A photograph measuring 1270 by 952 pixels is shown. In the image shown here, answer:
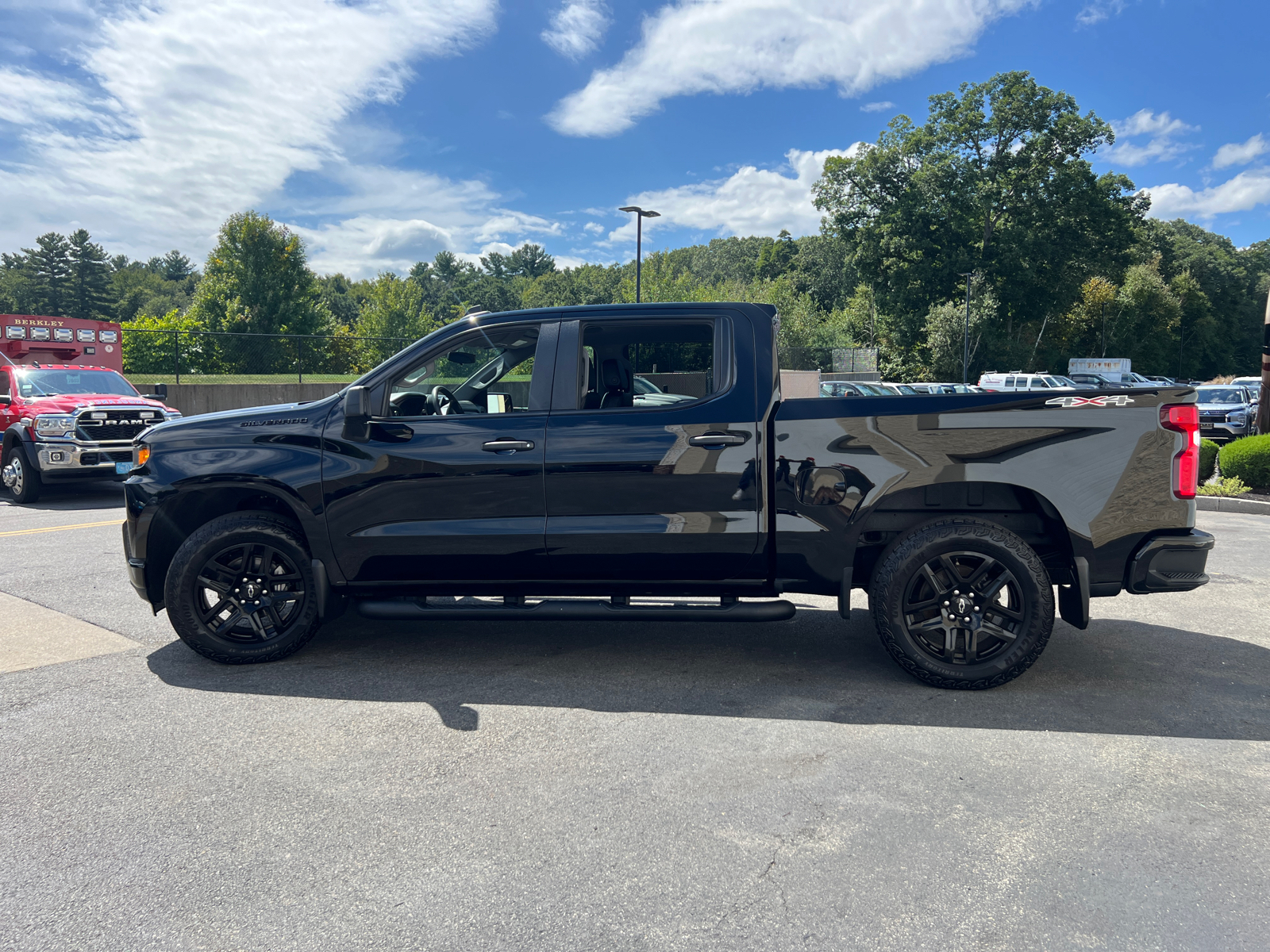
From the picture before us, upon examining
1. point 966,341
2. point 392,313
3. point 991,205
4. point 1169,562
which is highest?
point 991,205

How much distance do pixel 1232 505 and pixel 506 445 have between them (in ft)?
37.4

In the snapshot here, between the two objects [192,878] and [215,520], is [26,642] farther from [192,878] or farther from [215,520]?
[192,878]

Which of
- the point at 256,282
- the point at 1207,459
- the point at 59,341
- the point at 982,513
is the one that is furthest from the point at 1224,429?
the point at 256,282

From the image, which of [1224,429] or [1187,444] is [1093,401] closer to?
[1187,444]

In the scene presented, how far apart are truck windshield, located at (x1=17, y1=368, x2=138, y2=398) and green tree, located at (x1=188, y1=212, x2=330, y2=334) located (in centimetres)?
4400

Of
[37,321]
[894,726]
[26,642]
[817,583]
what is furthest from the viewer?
[37,321]

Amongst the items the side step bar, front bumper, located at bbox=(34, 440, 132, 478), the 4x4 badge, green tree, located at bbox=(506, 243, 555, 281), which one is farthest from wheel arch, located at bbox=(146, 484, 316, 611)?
green tree, located at bbox=(506, 243, 555, 281)

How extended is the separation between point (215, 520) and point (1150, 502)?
4.94 metres

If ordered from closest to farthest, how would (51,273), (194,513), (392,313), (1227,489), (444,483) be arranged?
(444,483) < (194,513) < (1227,489) < (392,313) < (51,273)

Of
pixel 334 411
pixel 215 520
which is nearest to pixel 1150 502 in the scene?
pixel 334 411

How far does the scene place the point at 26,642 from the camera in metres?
5.24

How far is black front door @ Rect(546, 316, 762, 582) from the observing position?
14.7 feet

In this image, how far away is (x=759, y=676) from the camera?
4.68 meters

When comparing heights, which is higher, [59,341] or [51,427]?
[59,341]
